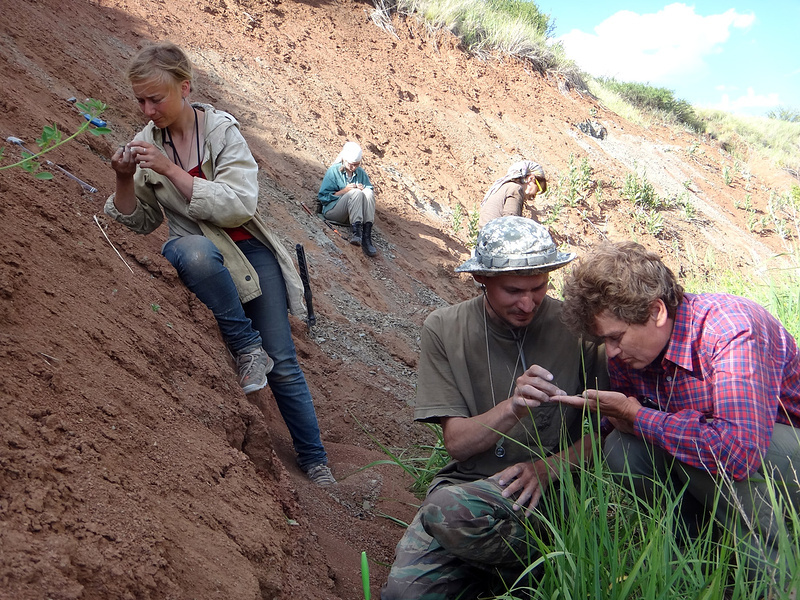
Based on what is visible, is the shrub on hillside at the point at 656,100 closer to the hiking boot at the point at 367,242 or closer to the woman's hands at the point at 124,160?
the hiking boot at the point at 367,242

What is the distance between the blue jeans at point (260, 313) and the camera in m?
2.99

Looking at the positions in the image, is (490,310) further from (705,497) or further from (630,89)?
(630,89)

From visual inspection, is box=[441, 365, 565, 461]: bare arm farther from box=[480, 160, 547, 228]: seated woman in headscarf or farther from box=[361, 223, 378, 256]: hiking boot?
box=[361, 223, 378, 256]: hiking boot

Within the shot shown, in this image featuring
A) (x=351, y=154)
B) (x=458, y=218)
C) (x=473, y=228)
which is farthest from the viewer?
(x=458, y=218)

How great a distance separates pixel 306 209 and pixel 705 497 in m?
6.81

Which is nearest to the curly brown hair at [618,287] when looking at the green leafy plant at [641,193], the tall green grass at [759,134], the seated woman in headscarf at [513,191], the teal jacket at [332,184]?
the seated woman in headscarf at [513,191]

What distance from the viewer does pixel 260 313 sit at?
10.5 ft

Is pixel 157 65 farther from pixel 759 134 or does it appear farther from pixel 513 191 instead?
pixel 759 134

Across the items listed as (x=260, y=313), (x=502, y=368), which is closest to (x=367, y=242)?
(x=260, y=313)

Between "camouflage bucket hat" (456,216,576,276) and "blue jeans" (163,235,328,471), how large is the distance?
3.42ft

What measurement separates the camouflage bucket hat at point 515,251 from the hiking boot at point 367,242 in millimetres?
6190

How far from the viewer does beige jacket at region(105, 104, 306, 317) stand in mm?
2879

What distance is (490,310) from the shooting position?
2.69 metres

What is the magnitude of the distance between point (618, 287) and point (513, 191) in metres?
4.47
